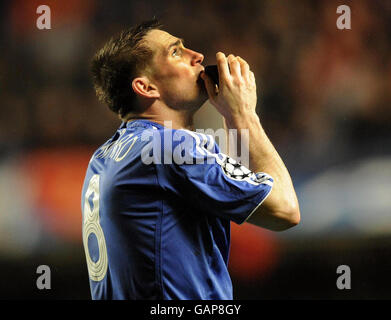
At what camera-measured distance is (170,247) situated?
1.43 m

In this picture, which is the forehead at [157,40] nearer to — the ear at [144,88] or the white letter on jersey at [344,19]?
the ear at [144,88]

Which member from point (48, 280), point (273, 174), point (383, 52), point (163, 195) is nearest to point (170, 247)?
point (163, 195)

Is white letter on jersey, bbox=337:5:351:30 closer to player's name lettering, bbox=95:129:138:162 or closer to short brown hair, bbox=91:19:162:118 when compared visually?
short brown hair, bbox=91:19:162:118

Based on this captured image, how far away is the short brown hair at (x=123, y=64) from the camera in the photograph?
1.79 metres

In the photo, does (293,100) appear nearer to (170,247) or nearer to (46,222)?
(46,222)

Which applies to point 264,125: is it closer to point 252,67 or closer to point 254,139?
point 252,67

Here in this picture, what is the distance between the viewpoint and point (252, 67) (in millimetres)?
3852

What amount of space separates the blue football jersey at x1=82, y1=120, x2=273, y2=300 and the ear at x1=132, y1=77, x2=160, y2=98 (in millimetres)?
269

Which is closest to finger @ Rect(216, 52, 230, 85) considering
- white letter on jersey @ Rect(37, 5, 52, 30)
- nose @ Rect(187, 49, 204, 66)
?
nose @ Rect(187, 49, 204, 66)

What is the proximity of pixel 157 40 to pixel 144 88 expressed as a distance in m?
0.19

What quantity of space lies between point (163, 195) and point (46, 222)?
7.82 ft

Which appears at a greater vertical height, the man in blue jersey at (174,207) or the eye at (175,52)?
the eye at (175,52)

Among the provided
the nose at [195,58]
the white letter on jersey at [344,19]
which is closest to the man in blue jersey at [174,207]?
the nose at [195,58]

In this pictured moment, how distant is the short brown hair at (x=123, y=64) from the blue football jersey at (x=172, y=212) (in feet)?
1.12
